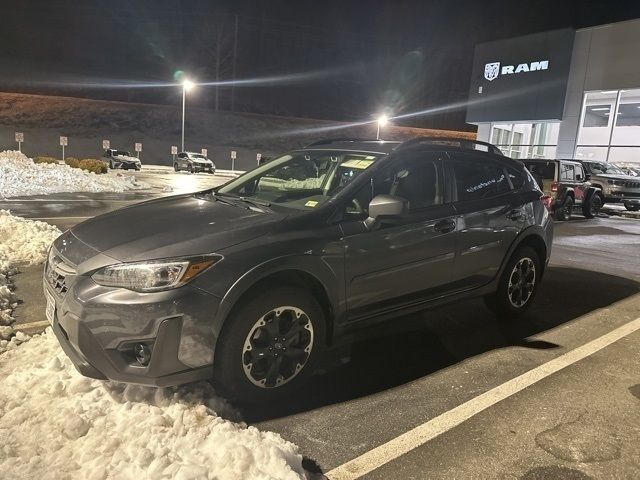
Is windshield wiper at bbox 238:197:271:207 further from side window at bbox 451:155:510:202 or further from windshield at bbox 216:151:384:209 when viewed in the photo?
side window at bbox 451:155:510:202

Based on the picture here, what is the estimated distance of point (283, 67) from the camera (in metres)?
79.2

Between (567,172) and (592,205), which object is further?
(592,205)

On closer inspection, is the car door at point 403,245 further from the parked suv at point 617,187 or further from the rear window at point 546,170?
the parked suv at point 617,187

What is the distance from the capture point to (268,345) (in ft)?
10.8

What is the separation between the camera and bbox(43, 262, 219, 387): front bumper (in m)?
2.85

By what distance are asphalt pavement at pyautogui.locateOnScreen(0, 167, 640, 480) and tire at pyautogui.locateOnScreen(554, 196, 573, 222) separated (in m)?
9.64

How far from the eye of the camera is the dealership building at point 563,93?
24.7 metres

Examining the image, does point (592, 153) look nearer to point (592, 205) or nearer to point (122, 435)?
point (592, 205)

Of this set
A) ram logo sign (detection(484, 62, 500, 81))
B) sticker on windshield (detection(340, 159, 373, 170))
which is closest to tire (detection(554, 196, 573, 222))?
sticker on windshield (detection(340, 159, 373, 170))

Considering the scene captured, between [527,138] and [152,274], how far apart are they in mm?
30681

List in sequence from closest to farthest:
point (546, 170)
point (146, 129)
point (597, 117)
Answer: point (546, 170) → point (597, 117) → point (146, 129)

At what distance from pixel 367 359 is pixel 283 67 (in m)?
80.3

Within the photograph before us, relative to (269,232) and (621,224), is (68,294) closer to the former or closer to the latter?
(269,232)

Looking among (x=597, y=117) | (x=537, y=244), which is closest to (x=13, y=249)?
(x=537, y=244)
